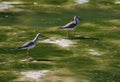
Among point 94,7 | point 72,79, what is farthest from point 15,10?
point 72,79

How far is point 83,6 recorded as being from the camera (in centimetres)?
8394

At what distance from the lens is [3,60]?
165ft

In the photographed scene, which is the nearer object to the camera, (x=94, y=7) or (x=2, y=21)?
(x=2, y=21)

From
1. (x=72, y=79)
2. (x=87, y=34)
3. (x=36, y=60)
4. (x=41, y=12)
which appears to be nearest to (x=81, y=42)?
(x=87, y=34)

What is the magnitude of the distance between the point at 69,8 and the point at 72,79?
4021 cm

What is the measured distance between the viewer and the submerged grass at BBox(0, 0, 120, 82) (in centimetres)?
4709

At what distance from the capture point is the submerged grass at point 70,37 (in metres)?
47.1

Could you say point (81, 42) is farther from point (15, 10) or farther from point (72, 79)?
point (15, 10)

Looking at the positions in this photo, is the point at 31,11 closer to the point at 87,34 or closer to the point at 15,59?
the point at 87,34

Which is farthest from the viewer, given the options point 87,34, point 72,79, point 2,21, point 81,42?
point 2,21

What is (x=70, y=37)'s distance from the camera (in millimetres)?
62438

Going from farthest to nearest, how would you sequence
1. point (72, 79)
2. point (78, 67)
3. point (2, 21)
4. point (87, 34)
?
point (2, 21), point (87, 34), point (78, 67), point (72, 79)

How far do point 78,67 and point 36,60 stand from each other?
5555 mm

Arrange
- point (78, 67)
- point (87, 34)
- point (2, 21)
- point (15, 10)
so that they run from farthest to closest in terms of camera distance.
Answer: point (15, 10) < point (2, 21) < point (87, 34) < point (78, 67)
